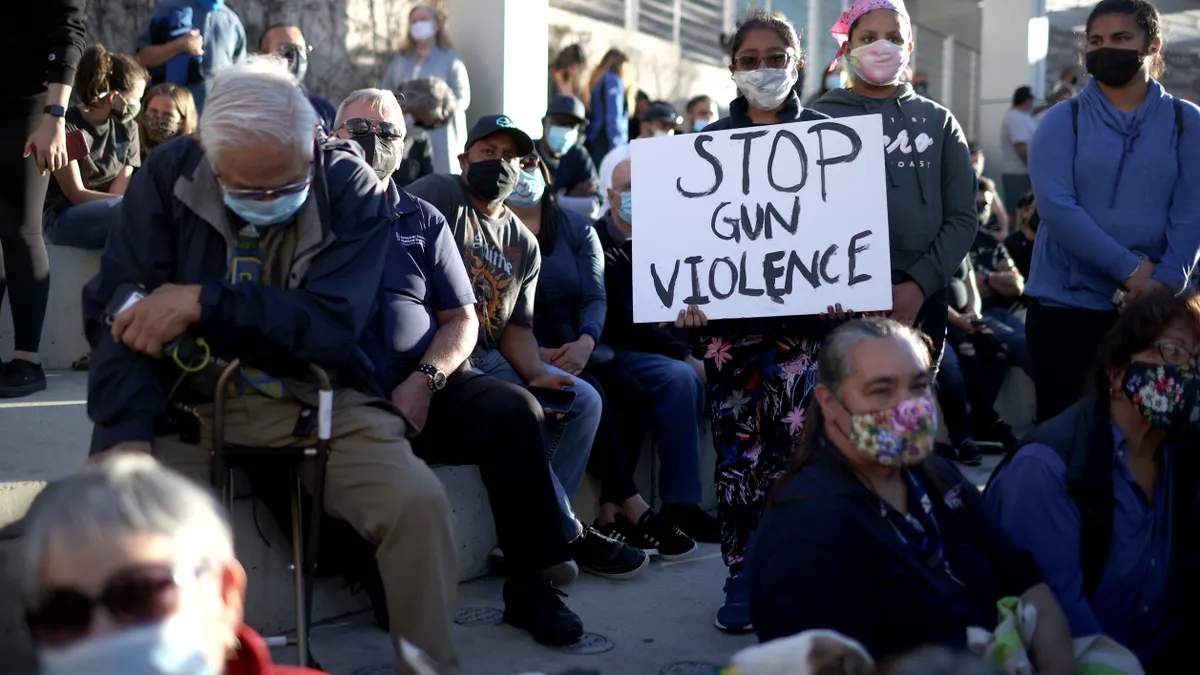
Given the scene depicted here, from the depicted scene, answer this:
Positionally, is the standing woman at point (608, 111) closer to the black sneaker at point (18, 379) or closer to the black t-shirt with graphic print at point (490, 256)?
the black t-shirt with graphic print at point (490, 256)

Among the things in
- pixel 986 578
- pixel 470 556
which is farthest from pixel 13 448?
pixel 986 578

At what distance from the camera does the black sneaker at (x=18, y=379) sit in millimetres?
5020

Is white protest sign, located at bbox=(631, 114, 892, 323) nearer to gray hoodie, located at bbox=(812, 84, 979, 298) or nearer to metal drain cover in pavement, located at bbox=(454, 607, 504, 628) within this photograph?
gray hoodie, located at bbox=(812, 84, 979, 298)

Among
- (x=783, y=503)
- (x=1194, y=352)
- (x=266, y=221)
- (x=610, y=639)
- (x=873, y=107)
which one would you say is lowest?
(x=610, y=639)

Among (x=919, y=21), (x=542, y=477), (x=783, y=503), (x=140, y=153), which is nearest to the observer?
(x=783, y=503)

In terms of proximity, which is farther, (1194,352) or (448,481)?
(448,481)

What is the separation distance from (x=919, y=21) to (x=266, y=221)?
687 inches

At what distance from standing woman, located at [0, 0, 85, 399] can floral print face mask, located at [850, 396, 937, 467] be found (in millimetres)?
3341

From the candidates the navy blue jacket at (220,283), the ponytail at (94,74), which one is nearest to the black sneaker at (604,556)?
the navy blue jacket at (220,283)

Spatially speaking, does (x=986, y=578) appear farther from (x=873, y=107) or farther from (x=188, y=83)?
(x=188, y=83)

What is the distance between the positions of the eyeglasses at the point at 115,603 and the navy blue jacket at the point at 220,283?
1417 millimetres

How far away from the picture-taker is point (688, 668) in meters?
4.07

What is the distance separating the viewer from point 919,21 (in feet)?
63.8

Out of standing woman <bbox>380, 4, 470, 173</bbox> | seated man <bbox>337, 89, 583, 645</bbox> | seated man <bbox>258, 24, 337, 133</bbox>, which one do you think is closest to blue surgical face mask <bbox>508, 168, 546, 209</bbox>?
seated man <bbox>337, 89, 583, 645</bbox>
